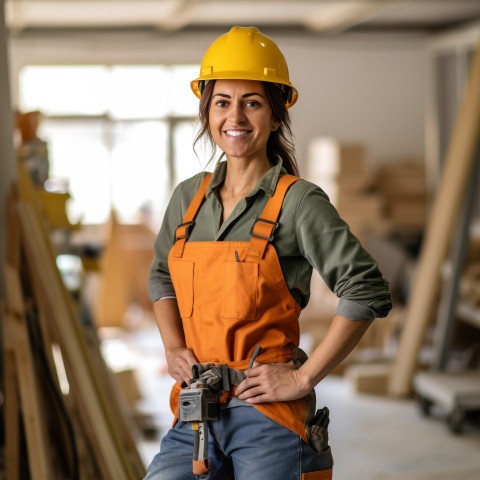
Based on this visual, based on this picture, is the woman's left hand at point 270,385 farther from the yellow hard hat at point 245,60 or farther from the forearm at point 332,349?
the yellow hard hat at point 245,60

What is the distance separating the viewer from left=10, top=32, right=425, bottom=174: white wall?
34.0ft

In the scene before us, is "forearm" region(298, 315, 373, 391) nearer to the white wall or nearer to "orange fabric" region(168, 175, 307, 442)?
"orange fabric" region(168, 175, 307, 442)

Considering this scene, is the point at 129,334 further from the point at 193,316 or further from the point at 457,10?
the point at 193,316

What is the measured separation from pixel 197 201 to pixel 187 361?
416mm

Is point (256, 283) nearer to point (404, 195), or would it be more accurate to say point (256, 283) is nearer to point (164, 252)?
point (164, 252)

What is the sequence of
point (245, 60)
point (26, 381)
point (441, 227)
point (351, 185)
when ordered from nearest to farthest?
point (245, 60)
point (26, 381)
point (441, 227)
point (351, 185)

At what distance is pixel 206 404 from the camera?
178 cm

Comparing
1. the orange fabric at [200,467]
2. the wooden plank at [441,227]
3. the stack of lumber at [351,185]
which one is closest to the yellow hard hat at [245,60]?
the orange fabric at [200,467]

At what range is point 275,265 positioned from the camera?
1803 millimetres

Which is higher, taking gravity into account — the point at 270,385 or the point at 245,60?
the point at 245,60

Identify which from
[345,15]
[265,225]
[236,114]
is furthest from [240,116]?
[345,15]

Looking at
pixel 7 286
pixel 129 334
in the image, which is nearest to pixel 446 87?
pixel 129 334

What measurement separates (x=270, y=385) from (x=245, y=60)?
80 cm

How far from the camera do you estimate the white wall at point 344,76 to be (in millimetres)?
10352
